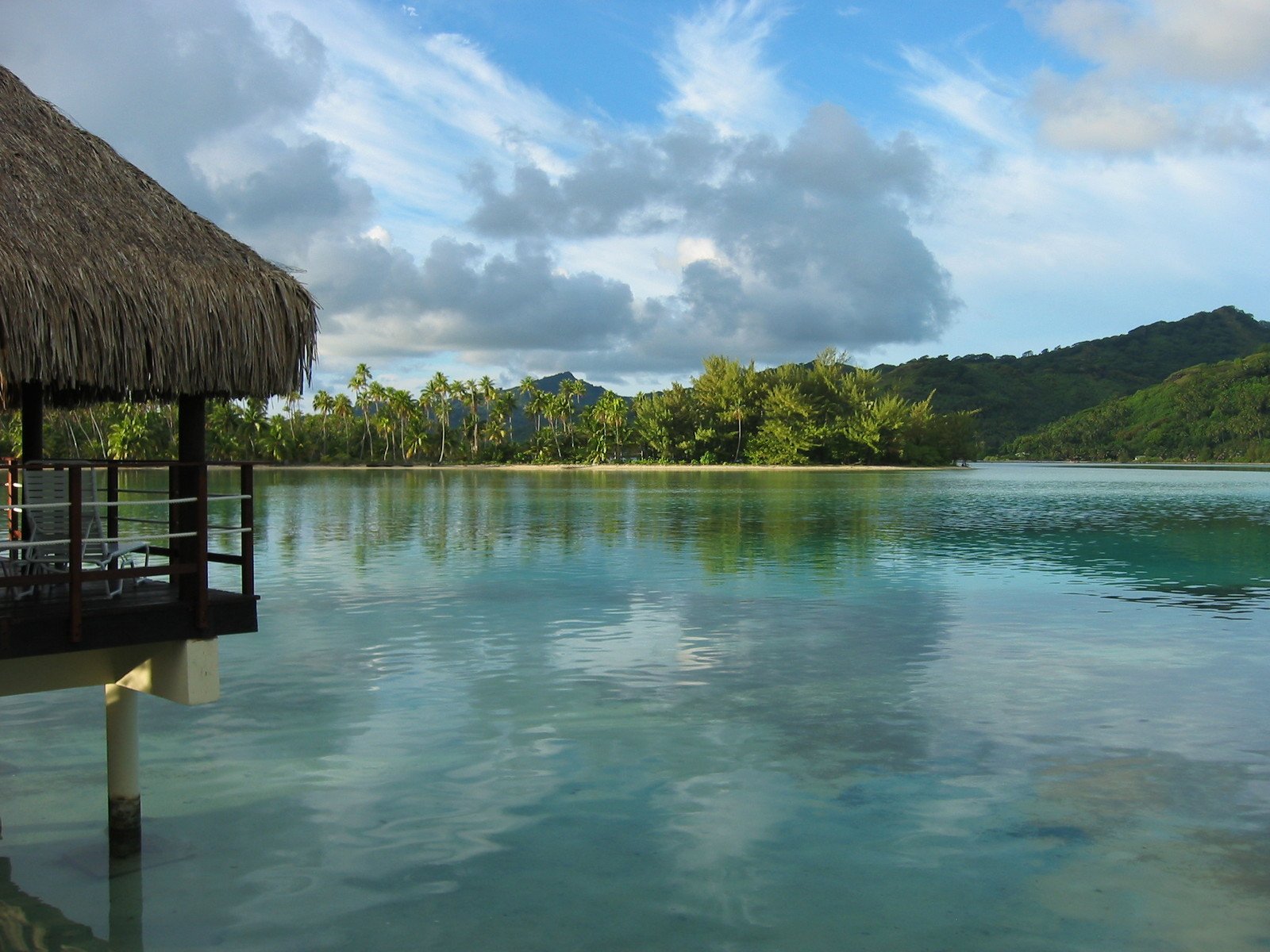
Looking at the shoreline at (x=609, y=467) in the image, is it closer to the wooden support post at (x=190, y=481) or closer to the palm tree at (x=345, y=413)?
the palm tree at (x=345, y=413)

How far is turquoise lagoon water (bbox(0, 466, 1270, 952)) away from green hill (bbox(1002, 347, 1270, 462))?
129 meters

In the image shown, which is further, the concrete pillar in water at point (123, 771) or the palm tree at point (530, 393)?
the palm tree at point (530, 393)

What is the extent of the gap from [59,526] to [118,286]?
1606mm

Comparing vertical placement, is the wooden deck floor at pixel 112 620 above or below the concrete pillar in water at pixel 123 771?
above

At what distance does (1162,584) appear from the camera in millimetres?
19625

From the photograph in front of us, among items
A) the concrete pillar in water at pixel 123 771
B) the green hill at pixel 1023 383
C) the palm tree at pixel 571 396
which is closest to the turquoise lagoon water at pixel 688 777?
the concrete pillar in water at pixel 123 771

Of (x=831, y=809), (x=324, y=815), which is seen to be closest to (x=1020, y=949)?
(x=831, y=809)

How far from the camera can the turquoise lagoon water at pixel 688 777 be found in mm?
6180

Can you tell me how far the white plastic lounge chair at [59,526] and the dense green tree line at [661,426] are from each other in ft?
311

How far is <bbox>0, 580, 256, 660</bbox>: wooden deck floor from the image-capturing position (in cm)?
588

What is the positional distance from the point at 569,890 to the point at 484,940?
2.45 ft

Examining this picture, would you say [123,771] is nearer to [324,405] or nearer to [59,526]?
[59,526]

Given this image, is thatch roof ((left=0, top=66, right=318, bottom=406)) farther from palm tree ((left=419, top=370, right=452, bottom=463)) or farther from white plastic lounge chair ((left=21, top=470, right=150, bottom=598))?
A: palm tree ((left=419, top=370, right=452, bottom=463))

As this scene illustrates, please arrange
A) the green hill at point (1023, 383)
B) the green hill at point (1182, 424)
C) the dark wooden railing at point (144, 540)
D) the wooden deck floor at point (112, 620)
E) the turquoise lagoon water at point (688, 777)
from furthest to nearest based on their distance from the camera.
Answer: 1. the green hill at point (1023, 383)
2. the green hill at point (1182, 424)
3. the turquoise lagoon water at point (688, 777)
4. the dark wooden railing at point (144, 540)
5. the wooden deck floor at point (112, 620)
